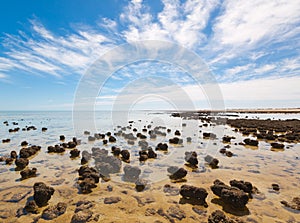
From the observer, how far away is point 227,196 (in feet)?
26.4

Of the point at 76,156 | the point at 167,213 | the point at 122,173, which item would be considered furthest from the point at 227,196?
the point at 76,156

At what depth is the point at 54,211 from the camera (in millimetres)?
7531

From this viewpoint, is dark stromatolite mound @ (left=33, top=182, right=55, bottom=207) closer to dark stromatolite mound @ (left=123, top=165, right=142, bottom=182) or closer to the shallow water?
the shallow water

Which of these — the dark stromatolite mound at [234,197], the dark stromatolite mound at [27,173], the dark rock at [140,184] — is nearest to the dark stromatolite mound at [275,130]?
the dark stromatolite mound at [234,197]

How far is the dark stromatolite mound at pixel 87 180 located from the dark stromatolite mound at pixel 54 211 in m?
1.50

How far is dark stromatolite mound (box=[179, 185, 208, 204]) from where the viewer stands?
27.3ft

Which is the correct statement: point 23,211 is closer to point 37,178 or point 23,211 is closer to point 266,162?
point 37,178

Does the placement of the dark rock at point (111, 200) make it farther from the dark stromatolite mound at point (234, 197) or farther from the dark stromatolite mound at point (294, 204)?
the dark stromatolite mound at point (294, 204)

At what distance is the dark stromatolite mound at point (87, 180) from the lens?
9.42 m

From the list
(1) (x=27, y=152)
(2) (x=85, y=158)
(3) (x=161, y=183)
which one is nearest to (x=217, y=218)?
(3) (x=161, y=183)

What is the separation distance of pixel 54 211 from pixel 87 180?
2441 millimetres

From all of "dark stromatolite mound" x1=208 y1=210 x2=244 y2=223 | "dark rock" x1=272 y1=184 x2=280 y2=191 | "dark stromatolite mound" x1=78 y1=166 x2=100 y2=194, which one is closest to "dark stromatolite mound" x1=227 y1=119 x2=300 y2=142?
"dark rock" x1=272 y1=184 x2=280 y2=191

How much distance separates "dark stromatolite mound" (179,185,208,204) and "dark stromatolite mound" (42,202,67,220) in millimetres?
5130

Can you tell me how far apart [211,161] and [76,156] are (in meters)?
11.1
